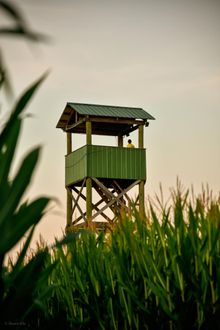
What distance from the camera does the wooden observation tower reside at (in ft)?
80.3

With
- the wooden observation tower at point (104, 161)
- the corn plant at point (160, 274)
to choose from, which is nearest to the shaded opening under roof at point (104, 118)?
the wooden observation tower at point (104, 161)

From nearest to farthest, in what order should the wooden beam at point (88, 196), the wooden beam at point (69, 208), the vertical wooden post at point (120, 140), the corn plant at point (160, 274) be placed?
1. the corn plant at point (160, 274)
2. the wooden beam at point (88, 196)
3. the wooden beam at point (69, 208)
4. the vertical wooden post at point (120, 140)

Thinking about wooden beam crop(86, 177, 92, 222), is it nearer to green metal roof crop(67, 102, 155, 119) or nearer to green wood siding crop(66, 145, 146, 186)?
green wood siding crop(66, 145, 146, 186)

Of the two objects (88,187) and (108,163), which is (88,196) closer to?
(88,187)

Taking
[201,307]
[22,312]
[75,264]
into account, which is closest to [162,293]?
[201,307]

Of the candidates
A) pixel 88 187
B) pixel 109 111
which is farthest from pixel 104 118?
pixel 88 187

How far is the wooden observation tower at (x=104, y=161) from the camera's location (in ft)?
80.3

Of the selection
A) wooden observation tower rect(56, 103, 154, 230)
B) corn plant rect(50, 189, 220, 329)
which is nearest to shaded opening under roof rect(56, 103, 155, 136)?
wooden observation tower rect(56, 103, 154, 230)

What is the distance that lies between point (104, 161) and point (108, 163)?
0.17 m

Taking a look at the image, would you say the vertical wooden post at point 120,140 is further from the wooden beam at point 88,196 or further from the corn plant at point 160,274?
the corn plant at point 160,274

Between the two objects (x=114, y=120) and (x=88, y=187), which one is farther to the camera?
(x=114, y=120)

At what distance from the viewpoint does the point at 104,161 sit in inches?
983

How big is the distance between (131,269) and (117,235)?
1.41 ft

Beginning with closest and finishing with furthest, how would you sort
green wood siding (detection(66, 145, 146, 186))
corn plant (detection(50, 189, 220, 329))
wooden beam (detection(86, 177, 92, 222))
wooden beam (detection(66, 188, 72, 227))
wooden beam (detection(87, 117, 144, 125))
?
corn plant (detection(50, 189, 220, 329)), wooden beam (detection(86, 177, 92, 222)), wooden beam (detection(87, 117, 144, 125)), green wood siding (detection(66, 145, 146, 186)), wooden beam (detection(66, 188, 72, 227))
